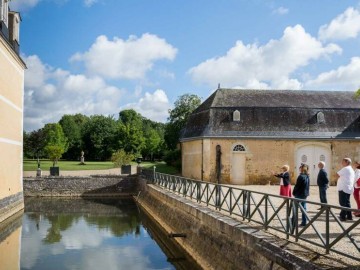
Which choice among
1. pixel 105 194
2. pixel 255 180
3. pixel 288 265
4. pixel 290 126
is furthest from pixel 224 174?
pixel 288 265

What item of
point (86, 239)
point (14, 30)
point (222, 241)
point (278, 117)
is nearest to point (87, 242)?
point (86, 239)

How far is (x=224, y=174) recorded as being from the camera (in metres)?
25.7

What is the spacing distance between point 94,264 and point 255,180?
49.6 feet

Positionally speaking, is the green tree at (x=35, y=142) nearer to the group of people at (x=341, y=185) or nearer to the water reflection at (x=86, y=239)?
the water reflection at (x=86, y=239)

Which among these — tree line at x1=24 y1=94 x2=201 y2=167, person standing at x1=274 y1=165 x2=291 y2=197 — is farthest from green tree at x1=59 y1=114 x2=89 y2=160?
person standing at x1=274 y1=165 x2=291 y2=197

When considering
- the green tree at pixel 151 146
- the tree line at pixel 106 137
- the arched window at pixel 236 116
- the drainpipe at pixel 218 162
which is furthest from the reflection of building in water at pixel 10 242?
the green tree at pixel 151 146

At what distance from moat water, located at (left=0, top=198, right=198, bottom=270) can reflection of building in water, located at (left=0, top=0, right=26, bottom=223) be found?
1215mm

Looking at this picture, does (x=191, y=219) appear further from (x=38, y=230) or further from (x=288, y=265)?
(x=38, y=230)

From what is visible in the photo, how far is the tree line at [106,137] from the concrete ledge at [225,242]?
2564 cm

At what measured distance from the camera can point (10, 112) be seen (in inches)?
794

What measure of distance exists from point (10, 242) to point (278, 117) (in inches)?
670

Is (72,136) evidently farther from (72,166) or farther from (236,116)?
(236,116)

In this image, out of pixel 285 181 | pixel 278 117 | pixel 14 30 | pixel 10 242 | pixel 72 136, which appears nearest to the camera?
pixel 285 181

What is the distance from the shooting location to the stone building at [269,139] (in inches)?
1016
